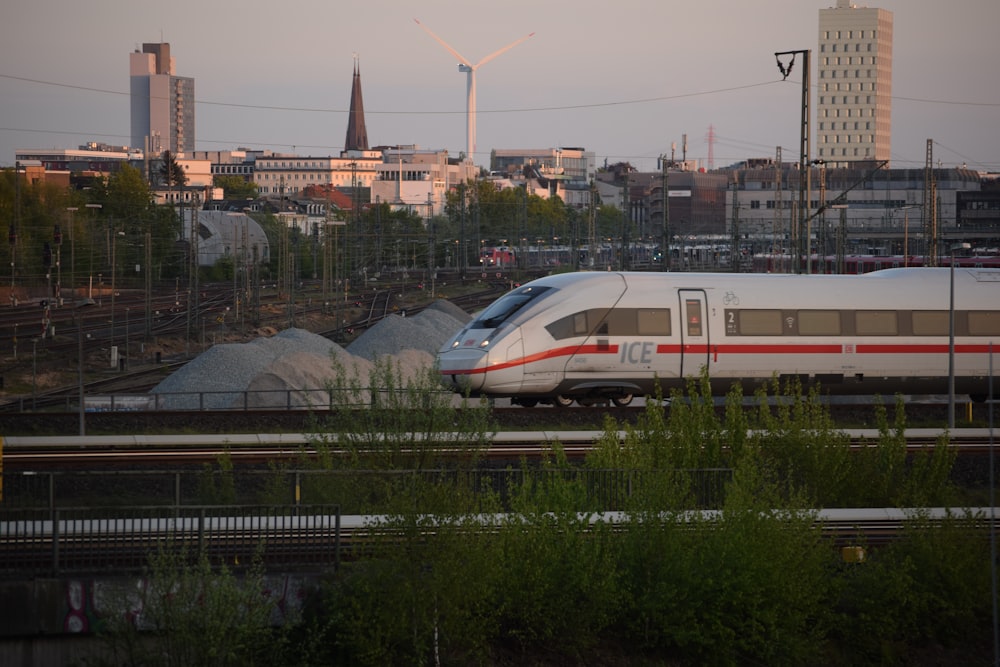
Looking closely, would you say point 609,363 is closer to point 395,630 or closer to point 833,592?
point 833,592

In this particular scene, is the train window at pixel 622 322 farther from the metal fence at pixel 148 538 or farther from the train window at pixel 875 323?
the metal fence at pixel 148 538

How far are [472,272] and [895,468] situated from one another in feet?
265

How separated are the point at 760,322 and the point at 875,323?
298 centimetres

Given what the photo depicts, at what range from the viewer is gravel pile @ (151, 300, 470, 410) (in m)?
33.2

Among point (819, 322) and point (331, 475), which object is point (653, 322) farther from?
point (331, 475)

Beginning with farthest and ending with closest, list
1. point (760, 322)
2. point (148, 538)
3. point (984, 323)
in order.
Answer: point (984, 323) < point (760, 322) < point (148, 538)

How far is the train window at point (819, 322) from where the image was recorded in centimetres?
2784

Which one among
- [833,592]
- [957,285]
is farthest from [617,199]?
[833,592]

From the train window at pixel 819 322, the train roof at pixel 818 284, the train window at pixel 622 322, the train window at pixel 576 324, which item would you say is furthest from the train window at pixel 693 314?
the train window at pixel 819 322

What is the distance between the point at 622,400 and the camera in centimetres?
2798

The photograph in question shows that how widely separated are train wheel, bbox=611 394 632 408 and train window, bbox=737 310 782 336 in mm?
2896

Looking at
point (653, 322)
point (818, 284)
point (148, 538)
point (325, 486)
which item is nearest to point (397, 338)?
point (653, 322)

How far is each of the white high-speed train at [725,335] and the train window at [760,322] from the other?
0.07ft

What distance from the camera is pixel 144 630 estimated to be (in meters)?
14.7
